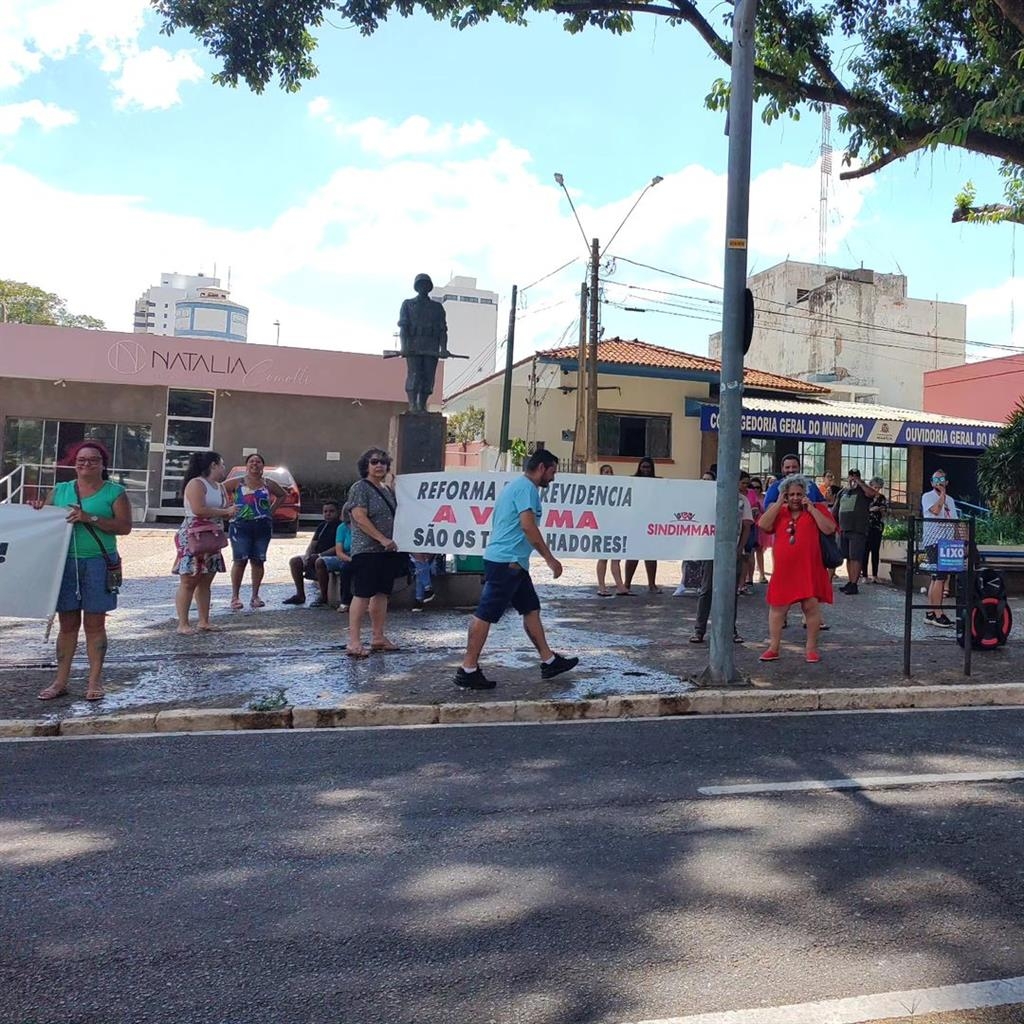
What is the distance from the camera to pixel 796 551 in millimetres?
8250

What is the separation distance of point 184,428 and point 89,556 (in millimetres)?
21588

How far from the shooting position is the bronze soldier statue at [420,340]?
12625mm

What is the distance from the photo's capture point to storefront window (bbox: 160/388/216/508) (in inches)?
1059

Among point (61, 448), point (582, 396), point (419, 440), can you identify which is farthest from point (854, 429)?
point (61, 448)

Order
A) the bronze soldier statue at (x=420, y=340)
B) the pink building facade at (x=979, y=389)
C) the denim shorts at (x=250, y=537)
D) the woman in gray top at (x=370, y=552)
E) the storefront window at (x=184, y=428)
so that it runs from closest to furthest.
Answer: the woman in gray top at (x=370, y=552) → the denim shorts at (x=250, y=537) → the bronze soldier statue at (x=420, y=340) → the storefront window at (x=184, y=428) → the pink building facade at (x=979, y=389)

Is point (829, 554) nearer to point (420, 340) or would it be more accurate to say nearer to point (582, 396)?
point (420, 340)

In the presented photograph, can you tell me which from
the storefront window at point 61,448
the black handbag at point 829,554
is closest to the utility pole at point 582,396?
the storefront window at point 61,448

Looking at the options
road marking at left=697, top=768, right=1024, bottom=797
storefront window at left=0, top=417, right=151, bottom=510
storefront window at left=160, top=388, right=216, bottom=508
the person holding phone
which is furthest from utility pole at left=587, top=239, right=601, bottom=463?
road marking at left=697, top=768, right=1024, bottom=797

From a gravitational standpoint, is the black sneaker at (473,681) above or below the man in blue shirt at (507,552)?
below

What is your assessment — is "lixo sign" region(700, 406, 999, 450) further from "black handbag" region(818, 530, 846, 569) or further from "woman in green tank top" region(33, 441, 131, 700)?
"woman in green tank top" region(33, 441, 131, 700)

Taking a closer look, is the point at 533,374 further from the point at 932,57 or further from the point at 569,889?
the point at 569,889

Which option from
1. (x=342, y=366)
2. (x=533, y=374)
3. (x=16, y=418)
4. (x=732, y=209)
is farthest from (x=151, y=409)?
(x=732, y=209)

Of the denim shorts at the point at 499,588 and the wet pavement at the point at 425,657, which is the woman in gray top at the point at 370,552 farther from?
the denim shorts at the point at 499,588

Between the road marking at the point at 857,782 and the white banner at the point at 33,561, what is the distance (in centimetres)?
454
